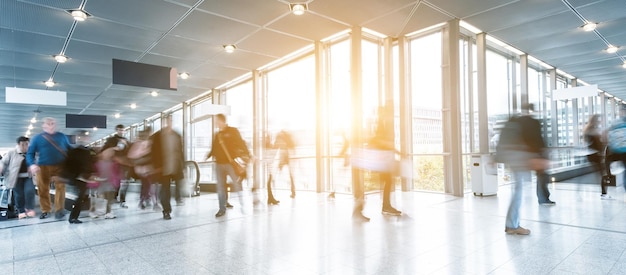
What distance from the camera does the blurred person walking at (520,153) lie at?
3.51 metres

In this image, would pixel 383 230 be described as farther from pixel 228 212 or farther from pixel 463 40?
pixel 463 40

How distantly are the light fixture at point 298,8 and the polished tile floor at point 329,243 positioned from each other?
141 inches

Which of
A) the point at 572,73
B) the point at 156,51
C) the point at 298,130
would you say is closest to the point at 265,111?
the point at 298,130

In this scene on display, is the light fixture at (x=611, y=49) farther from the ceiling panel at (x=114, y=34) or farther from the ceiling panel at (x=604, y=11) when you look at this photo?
the ceiling panel at (x=114, y=34)

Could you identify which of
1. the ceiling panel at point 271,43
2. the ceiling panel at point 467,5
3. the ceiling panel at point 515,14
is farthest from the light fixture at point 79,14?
the ceiling panel at point 515,14

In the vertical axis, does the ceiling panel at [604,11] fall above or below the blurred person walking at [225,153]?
above

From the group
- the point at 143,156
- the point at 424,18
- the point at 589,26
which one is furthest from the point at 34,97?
the point at 589,26

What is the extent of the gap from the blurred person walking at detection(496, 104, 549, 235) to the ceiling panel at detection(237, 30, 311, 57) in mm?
5175

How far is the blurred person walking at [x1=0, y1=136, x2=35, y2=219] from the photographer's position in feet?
18.3

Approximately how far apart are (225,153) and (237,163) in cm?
27

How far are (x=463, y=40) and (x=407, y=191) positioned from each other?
3876 mm

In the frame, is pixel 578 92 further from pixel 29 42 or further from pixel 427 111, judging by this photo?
pixel 29 42

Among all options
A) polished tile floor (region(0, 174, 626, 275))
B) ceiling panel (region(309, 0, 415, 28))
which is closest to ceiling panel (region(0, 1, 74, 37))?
polished tile floor (region(0, 174, 626, 275))

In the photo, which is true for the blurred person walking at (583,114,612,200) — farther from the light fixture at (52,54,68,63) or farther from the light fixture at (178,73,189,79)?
the light fixture at (52,54,68,63)
